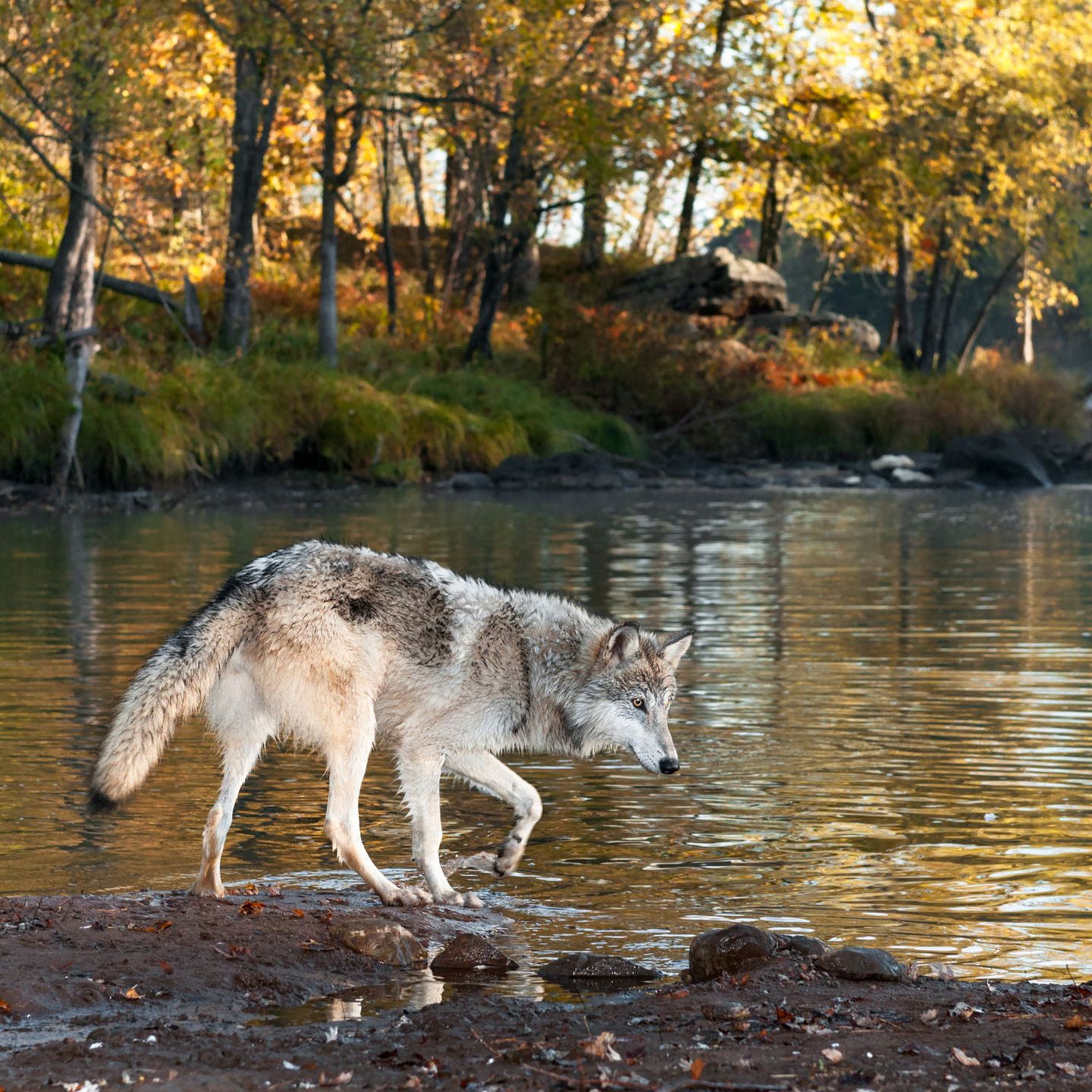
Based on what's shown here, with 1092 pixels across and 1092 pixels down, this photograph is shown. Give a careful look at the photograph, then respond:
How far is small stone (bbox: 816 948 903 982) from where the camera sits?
576 centimetres

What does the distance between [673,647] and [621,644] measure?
30 cm

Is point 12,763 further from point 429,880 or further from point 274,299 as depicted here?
point 274,299

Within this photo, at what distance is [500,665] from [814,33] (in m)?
42.1

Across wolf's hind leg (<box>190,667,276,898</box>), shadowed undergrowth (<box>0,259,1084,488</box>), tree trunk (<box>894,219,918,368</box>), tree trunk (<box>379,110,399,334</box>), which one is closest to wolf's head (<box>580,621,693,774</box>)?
wolf's hind leg (<box>190,667,276,898</box>)

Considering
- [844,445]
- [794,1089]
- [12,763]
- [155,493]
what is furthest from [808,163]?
[794,1089]

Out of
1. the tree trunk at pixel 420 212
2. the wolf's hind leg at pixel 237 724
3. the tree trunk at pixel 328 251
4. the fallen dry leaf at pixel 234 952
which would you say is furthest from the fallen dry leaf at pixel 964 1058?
the tree trunk at pixel 420 212

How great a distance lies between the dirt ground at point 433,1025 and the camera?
4.67m

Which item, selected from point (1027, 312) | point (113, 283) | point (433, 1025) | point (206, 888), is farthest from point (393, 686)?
point (1027, 312)

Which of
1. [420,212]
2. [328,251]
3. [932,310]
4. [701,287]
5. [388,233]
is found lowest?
[932,310]

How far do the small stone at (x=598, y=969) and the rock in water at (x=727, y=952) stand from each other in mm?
191

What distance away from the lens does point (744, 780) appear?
9.77 m

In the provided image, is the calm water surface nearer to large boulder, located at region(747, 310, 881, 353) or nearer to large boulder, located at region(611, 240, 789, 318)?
large boulder, located at region(611, 240, 789, 318)

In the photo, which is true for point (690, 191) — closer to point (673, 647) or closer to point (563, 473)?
point (563, 473)

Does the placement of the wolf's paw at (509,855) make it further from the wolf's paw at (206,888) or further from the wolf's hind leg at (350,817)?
the wolf's paw at (206,888)
